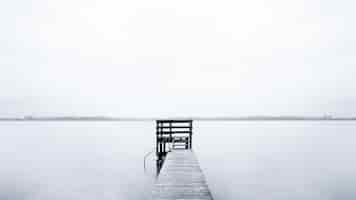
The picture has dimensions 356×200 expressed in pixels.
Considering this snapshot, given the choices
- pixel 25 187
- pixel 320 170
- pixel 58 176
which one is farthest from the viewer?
pixel 320 170

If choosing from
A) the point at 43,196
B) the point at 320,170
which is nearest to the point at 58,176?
the point at 43,196

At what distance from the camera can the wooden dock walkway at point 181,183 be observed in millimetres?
6034

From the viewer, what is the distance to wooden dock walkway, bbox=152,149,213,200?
6.03 m

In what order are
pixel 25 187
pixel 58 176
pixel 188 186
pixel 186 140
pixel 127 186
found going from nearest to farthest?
pixel 188 186 < pixel 186 140 < pixel 25 187 < pixel 127 186 < pixel 58 176

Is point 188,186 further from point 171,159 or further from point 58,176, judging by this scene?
point 58,176

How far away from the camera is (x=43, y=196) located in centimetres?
1628

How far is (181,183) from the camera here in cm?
701

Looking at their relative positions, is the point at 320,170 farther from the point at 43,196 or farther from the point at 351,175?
the point at 43,196

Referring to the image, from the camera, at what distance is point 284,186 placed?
19078mm

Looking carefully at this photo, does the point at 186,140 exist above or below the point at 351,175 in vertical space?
above

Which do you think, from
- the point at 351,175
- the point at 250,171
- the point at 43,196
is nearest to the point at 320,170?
the point at 351,175

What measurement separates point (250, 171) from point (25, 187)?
20.9 metres

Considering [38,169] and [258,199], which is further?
[38,169]

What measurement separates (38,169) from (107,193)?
13.2 m
